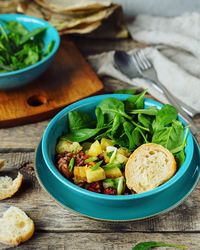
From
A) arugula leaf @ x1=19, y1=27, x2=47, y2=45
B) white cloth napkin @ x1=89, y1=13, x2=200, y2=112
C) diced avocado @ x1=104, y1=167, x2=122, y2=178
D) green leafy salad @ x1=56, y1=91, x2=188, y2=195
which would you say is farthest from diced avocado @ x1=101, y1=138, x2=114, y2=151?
arugula leaf @ x1=19, y1=27, x2=47, y2=45

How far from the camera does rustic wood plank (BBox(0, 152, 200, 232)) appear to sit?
57.6 inches

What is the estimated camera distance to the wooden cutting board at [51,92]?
6.22 ft

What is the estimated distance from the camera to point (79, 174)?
150 centimetres

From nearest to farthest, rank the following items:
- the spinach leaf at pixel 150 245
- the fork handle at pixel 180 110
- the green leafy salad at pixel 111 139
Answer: the spinach leaf at pixel 150 245 < the green leafy salad at pixel 111 139 < the fork handle at pixel 180 110

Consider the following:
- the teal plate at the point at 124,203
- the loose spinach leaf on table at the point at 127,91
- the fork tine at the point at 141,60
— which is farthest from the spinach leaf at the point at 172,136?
the fork tine at the point at 141,60

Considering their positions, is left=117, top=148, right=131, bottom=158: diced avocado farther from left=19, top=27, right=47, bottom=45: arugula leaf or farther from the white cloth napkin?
left=19, top=27, right=47, bottom=45: arugula leaf

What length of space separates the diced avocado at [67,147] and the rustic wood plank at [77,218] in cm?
14

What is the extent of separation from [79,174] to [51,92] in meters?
0.61

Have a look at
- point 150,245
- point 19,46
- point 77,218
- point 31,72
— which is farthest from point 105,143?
point 19,46

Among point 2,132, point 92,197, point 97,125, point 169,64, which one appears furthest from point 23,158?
point 169,64

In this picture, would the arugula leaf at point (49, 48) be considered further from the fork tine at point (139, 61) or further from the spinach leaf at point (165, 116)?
the spinach leaf at point (165, 116)

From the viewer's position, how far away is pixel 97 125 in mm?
1654

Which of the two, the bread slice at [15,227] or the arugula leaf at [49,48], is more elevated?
the arugula leaf at [49,48]

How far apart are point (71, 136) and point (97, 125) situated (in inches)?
3.8
